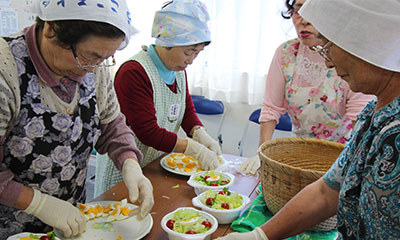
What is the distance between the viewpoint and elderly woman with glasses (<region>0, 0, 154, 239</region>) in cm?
103

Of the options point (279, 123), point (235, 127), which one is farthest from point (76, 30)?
point (235, 127)

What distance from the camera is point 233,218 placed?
49.3 inches

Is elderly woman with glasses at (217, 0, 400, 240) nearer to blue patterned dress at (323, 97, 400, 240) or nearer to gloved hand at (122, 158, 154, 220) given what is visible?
blue patterned dress at (323, 97, 400, 240)

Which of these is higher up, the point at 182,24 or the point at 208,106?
the point at 182,24

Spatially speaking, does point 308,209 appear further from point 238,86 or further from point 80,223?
point 238,86

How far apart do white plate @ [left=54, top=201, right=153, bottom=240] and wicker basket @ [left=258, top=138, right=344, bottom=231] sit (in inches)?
18.9

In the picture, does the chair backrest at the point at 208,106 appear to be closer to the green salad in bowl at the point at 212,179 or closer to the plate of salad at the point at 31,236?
the green salad in bowl at the point at 212,179

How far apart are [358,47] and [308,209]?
1.84 ft

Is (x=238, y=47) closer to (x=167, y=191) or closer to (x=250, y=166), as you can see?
(x=250, y=166)

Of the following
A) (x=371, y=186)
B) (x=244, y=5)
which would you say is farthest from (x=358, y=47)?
(x=244, y=5)

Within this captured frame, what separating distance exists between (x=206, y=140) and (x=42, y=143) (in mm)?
1092

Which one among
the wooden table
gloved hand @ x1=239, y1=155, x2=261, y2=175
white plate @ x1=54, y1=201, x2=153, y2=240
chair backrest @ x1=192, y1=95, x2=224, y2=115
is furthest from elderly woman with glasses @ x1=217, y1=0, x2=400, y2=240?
chair backrest @ x1=192, y1=95, x2=224, y2=115

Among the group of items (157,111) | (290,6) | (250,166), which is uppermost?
(290,6)

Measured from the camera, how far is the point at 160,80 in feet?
6.39
